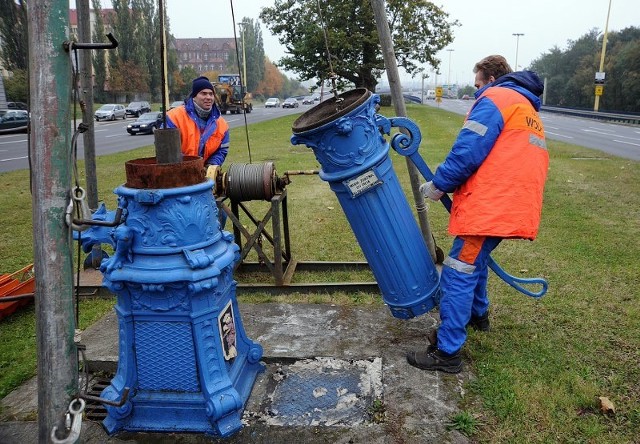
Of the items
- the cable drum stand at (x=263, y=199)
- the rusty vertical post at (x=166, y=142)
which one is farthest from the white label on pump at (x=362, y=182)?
the cable drum stand at (x=263, y=199)

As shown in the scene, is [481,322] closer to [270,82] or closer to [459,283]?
[459,283]

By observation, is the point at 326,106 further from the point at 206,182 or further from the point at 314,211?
the point at 314,211

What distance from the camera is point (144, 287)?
251cm

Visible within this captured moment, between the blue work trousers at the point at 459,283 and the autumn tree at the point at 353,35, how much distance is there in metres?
28.0

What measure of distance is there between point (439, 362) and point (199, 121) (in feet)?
9.37

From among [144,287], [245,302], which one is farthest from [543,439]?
[245,302]

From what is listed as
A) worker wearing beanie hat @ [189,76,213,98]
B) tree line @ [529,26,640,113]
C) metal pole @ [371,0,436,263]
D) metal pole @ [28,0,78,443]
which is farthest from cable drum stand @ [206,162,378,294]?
tree line @ [529,26,640,113]

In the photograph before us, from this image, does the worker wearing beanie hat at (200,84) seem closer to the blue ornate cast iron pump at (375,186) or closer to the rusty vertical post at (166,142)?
the blue ornate cast iron pump at (375,186)

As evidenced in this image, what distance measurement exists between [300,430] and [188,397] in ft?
2.06

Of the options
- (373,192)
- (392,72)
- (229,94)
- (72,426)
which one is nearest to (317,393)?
(373,192)

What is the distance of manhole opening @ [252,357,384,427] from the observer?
2.89 meters

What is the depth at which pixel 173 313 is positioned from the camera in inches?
102

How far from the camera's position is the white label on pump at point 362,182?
3.16 metres

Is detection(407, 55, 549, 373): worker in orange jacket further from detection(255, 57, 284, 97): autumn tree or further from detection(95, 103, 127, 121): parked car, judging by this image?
detection(255, 57, 284, 97): autumn tree
